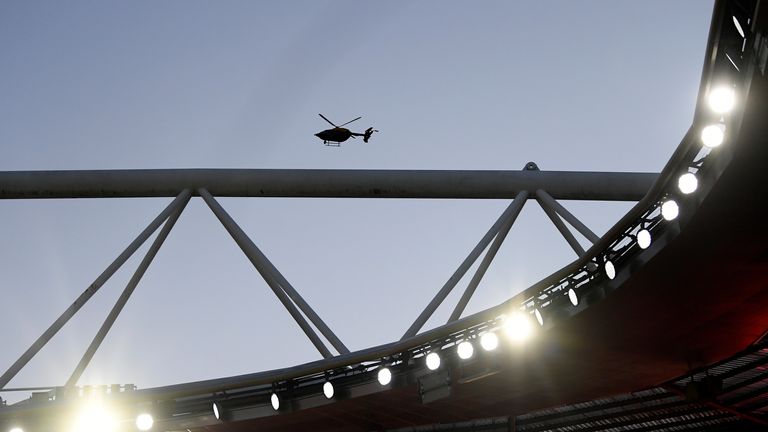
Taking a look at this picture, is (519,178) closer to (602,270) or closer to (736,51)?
(602,270)

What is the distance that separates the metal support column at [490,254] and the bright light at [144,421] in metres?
7.20

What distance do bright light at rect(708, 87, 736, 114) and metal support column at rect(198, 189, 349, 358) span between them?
10.3 m

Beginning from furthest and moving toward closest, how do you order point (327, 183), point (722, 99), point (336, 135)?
point (336, 135) < point (327, 183) < point (722, 99)

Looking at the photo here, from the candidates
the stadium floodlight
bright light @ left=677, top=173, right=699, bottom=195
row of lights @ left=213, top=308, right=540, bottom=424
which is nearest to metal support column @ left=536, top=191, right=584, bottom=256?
row of lights @ left=213, top=308, right=540, bottom=424

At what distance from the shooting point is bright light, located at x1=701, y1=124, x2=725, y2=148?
42.4ft

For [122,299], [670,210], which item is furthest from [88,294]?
[670,210]

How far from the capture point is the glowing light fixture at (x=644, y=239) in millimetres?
15695

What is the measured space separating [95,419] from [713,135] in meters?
14.8

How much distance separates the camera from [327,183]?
22.2 meters

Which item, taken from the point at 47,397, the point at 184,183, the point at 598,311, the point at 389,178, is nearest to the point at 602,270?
the point at 598,311

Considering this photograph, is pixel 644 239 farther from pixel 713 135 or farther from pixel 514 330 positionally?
pixel 514 330

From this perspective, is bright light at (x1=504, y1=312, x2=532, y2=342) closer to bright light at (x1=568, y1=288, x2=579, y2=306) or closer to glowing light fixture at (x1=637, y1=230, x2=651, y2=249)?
bright light at (x1=568, y1=288, x2=579, y2=306)

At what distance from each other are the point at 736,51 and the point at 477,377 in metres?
10.1

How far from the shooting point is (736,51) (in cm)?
1175
